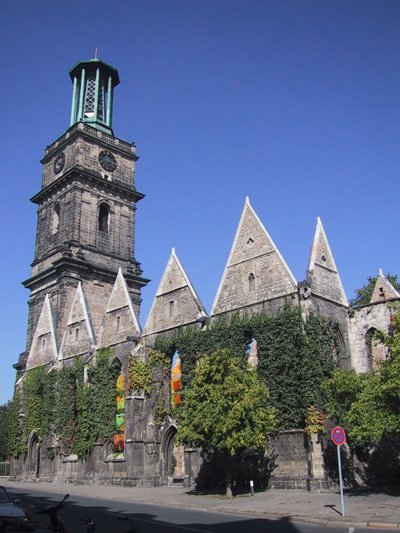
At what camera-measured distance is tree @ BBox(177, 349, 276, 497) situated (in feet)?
73.2

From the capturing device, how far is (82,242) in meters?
50.1

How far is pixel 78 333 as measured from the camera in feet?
133

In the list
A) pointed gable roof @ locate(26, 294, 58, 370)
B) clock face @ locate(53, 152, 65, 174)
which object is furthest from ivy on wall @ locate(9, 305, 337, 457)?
clock face @ locate(53, 152, 65, 174)

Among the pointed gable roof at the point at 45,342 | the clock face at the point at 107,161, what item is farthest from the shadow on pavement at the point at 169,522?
the clock face at the point at 107,161

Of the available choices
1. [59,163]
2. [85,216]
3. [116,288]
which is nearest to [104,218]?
[85,216]

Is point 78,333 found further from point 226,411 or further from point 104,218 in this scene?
point 226,411

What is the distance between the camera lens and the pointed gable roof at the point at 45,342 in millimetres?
43344

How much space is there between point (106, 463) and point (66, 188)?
27.8m

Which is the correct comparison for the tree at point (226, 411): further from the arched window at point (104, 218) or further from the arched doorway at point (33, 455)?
the arched window at point (104, 218)

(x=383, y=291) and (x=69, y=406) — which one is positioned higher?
(x=383, y=291)

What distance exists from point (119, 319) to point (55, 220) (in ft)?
65.9

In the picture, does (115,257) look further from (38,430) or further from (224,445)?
(224,445)

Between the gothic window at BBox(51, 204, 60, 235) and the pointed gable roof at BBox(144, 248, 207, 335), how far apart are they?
71.6 ft

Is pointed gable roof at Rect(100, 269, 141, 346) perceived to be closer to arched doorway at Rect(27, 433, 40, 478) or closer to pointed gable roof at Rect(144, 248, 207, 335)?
pointed gable roof at Rect(144, 248, 207, 335)
